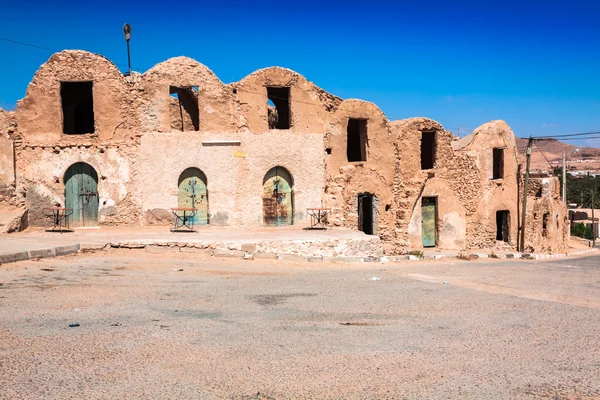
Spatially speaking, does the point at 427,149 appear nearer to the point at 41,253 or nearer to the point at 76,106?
the point at 76,106

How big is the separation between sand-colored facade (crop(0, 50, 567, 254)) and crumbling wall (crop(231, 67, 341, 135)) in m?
0.04

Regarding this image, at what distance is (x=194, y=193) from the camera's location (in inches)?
734

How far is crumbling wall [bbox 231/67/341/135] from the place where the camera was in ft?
63.7

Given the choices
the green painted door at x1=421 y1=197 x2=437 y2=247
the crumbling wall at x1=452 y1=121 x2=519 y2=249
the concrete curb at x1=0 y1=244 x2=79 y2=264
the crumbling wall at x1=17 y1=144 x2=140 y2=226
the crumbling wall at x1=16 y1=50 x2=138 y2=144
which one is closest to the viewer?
the concrete curb at x1=0 y1=244 x2=79 y2=264

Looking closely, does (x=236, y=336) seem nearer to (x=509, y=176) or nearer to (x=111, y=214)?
(x=111, y=214)

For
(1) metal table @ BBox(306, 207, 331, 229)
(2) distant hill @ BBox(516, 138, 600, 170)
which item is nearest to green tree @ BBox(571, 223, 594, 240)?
(1) metal table @ BBox(306, 207, 331, 229)

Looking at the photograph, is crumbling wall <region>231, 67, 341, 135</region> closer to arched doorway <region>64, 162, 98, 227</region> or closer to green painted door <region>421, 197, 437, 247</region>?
arched doorway <region>64, 162, 98, 227</region>

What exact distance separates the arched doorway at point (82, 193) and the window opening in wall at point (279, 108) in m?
7.50

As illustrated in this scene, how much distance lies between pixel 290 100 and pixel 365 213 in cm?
→ 605

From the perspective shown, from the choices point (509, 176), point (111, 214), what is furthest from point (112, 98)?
point (509, 176)

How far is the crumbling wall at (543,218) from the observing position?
83.1 ft

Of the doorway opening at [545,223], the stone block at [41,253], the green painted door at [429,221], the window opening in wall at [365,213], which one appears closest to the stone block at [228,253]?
the stone block at [41,253]

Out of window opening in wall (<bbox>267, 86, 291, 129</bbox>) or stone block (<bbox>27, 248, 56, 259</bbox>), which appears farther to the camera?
window opening in wall (<bbox>267, 86, 291, 129</bbox>)

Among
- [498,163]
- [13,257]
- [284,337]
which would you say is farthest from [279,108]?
[284,337]
